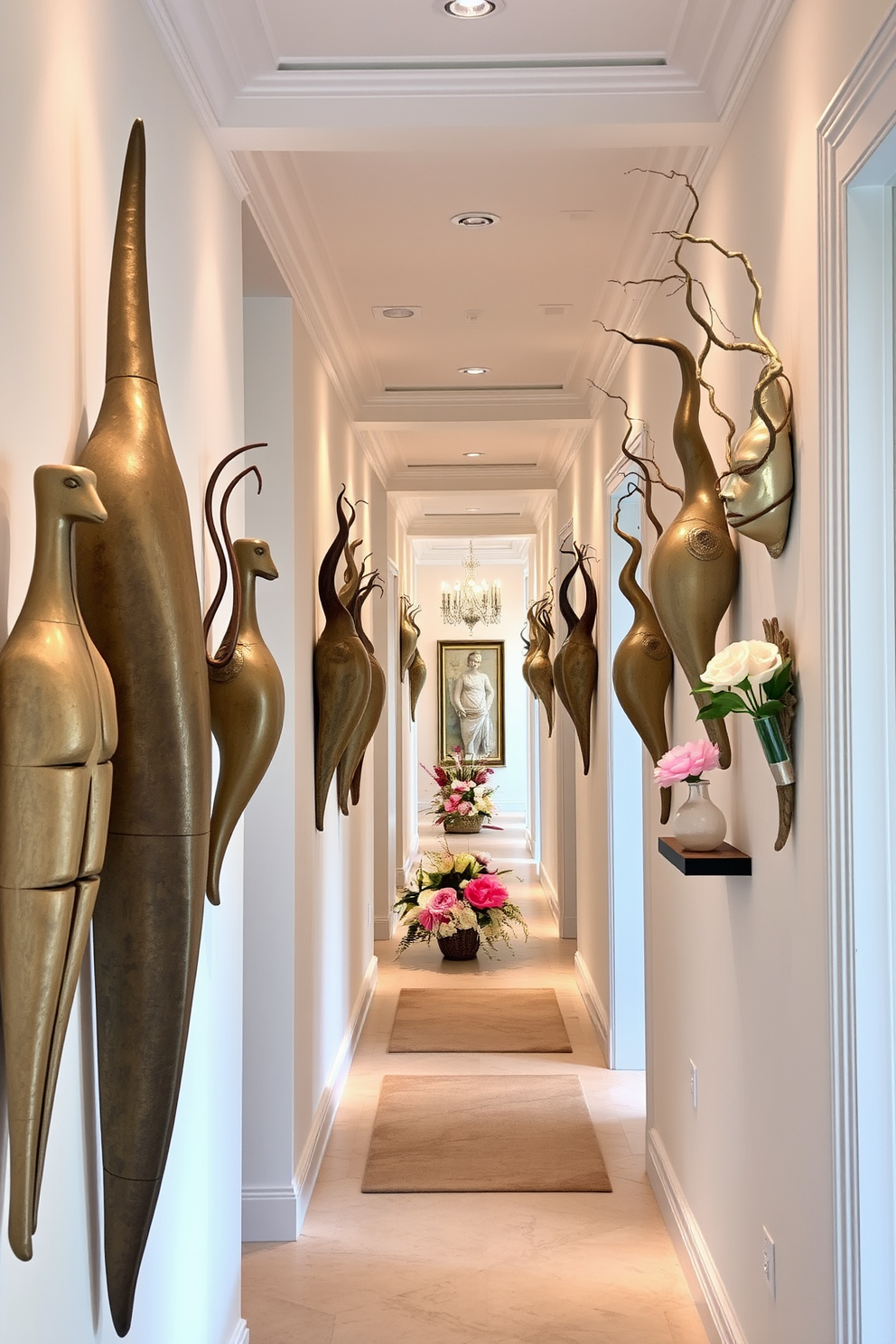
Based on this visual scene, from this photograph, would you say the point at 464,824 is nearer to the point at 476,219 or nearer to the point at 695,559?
the point at 476,219

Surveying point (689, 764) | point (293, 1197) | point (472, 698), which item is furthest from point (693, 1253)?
point (472, 698)

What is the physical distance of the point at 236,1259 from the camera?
2.64m

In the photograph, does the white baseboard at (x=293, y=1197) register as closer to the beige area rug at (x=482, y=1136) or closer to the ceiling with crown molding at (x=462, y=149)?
the beige area rug at (x=482, y=1136)

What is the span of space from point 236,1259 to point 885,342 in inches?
88.8

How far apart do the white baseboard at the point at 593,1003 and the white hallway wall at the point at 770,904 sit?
5.39 feet

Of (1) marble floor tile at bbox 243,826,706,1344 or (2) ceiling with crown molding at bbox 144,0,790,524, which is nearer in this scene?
(2) ceiling with crown molding at bbox 144,0,790,524

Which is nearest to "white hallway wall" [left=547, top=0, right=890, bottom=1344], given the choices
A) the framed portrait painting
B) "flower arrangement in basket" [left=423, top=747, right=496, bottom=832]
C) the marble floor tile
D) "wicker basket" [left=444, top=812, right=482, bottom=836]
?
the marble floor tile

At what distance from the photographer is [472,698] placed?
1345 centimetres

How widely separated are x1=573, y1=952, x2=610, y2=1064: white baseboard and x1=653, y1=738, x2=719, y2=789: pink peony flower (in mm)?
2743

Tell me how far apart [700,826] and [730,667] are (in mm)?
548

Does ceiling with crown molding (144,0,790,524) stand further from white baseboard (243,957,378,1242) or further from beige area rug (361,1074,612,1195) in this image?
beige area rug (361,1074,612,1195)

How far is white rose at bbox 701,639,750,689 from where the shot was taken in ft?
6.56

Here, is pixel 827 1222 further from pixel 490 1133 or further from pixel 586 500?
pixel 586 500

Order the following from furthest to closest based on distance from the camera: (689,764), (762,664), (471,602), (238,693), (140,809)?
(471,602)
(689,764)
(238,693)
(762,664)
(140,809)
